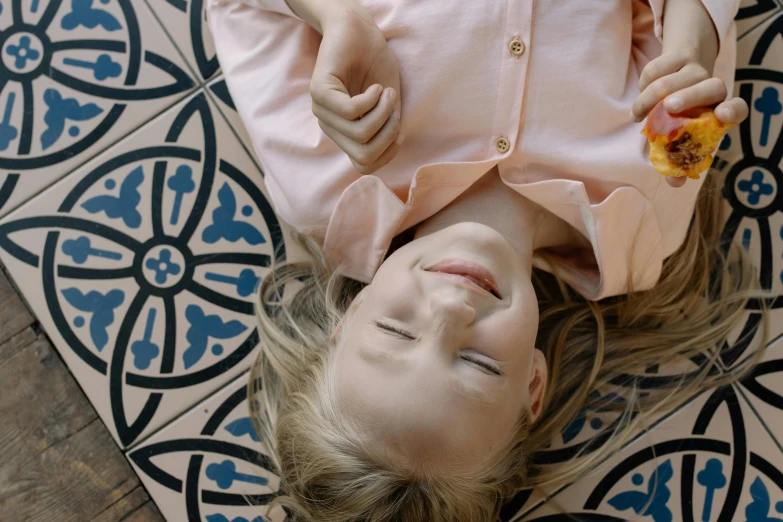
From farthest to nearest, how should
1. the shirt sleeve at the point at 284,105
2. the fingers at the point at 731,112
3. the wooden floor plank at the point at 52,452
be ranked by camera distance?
1. the wooden floor plank at the point at 52,452
2. the shirt sleeve at the point at 284,105
3. the fingers at the point at 731,112

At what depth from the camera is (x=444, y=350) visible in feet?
2.21

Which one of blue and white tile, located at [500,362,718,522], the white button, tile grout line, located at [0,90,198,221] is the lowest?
blue and white tile, located at [500,362,718,522]

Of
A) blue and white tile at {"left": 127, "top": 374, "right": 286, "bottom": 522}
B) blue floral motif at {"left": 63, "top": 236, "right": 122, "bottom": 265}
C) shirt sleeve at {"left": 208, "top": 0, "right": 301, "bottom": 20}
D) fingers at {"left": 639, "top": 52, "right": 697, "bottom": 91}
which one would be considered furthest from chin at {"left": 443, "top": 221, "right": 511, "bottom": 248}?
blue floral motif at {"left": 63, "top": 236, "right": 122, "bottom": 265}

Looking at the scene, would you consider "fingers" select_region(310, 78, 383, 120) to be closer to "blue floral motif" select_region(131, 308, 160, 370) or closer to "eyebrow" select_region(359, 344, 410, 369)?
"eyebrow" select_region(359, 344, 410, 369)

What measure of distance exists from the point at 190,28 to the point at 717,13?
2.25 feet

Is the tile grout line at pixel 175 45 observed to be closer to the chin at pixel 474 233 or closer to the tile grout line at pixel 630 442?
the chin at pixel 474 233

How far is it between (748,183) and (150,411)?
889 mm

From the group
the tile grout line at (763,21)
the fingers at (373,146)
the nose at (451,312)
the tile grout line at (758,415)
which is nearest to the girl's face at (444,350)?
the nose at (451,312)

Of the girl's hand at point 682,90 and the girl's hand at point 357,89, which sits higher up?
the girl's hand at point 357,89

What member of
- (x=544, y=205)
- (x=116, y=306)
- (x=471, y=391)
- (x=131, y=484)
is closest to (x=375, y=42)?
(x=544, y=205)

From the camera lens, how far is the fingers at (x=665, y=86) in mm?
671

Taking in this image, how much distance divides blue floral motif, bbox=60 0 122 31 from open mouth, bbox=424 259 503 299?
0.63m

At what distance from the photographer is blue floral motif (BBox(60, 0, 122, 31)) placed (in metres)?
1.00

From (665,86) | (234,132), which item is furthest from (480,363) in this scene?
(234,132)
